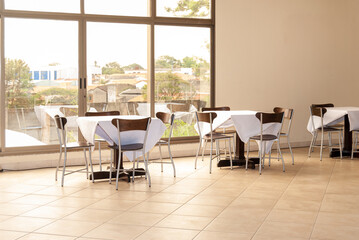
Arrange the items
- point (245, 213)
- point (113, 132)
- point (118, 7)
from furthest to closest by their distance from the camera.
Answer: point (118, 7), point (113, 132), point (245, 213)

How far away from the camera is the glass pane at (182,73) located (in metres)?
8.25

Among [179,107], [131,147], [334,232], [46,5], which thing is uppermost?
[46,5]

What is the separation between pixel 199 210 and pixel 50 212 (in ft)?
4.28

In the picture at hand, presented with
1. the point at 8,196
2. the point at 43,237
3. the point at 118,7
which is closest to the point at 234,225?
the point at 43,237

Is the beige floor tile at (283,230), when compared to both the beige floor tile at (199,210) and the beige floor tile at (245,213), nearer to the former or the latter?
the beige floor tile at (245,213)

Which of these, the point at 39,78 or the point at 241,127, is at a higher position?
the point at 39,78

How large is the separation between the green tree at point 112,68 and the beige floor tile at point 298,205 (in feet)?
12.2

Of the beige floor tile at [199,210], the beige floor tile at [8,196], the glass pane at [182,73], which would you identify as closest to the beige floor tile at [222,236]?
the beige floor tile at [199,210]

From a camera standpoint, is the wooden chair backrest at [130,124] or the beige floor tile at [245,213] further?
the wooden chair backrest at [130,124]

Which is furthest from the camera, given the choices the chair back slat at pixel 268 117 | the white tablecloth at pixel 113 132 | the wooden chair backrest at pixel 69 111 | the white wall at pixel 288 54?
the white wall at pixel 288 54

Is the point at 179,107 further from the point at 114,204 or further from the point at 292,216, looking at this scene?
the point at 292,216

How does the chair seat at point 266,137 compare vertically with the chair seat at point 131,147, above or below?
above

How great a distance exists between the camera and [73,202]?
5043 millimetres

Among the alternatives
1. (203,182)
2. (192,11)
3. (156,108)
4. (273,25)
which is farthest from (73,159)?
(273,25)
